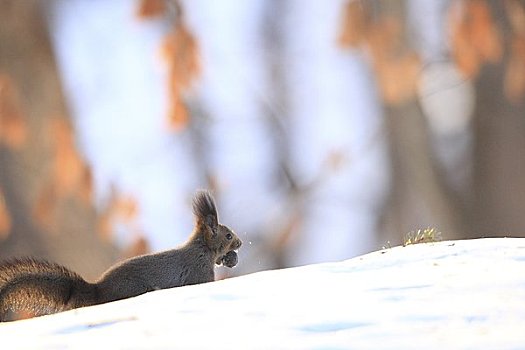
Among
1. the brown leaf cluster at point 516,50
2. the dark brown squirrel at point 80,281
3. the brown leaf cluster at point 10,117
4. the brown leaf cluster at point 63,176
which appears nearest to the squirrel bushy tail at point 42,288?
the dark brown squirrel at point 80,281

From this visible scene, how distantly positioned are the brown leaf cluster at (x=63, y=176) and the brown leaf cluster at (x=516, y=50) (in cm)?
264

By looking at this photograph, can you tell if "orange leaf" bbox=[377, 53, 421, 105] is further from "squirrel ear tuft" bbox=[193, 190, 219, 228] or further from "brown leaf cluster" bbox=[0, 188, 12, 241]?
"squirrel ear tuft" bbox=[193, 190, 219, 228]

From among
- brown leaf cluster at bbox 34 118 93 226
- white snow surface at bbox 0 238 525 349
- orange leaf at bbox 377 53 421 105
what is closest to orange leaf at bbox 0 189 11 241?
brown leaf cluster at bbox 34 118 93 226

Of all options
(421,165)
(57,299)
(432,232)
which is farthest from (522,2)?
(57,299)

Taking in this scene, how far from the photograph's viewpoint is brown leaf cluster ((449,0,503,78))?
7062mm

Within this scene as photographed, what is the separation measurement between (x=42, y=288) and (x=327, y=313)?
1210 mm

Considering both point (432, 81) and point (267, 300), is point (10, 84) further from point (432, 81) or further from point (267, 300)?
point (267, 300)

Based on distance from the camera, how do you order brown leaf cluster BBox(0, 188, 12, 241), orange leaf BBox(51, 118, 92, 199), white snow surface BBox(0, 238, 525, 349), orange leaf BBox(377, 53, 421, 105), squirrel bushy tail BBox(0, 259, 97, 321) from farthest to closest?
orange leaf BBox(377, 53, 421, 105), orange leaf BBox(51, 118, 92, 199), brown leaf cluster BBox(0, 188, 12, 241), squirrel bushy tail BBox(0, 259, 97, 321), white snow surface BBox(0, 238, 525, 349)

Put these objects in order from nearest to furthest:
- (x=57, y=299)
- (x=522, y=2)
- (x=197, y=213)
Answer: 1. (x=57, y=299)
2. (x=197, y=213)
3. (x=522, y=2)

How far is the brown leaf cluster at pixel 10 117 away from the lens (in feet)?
21.5

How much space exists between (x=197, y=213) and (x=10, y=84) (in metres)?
3.35

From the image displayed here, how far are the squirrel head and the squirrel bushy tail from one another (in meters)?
0.50

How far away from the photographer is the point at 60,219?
6.77 m

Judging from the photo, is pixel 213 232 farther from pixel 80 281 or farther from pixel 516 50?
pixel 516 50
